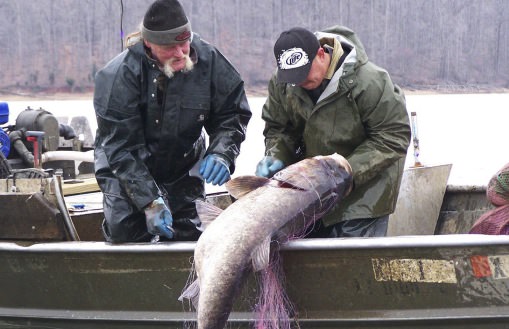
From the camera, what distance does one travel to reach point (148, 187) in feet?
14.2

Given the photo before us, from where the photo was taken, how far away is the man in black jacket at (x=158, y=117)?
4277 millimetres

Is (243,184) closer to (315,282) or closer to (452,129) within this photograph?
(315,282)

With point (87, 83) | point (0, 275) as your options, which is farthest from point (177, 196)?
point (87, 83)

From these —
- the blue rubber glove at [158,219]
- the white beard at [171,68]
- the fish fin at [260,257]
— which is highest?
the white beard at [171,68]

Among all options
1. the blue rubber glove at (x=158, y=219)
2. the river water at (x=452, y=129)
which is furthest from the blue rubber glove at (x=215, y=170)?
the river water at (x=452, y=129)

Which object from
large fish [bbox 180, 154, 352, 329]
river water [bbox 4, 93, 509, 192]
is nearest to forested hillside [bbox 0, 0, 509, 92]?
river water [bbox 4, 93, 509, 192]

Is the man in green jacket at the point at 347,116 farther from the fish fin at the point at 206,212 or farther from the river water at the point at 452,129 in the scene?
the river water at the point at 452,129

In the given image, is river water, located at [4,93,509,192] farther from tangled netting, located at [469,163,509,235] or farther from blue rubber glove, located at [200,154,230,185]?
blue rubber glove, located at [200,154,230,185]

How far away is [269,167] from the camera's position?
14.5 feet

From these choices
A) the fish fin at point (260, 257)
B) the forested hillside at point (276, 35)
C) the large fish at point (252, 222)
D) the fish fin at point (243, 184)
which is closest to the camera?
the large fish at point (252, 222)

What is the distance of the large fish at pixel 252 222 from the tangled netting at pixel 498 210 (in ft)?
2.53

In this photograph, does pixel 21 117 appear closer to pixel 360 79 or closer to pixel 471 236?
pixel 360 79

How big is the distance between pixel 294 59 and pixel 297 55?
0.08 feet

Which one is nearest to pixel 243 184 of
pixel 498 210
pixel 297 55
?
pixel 297 55
